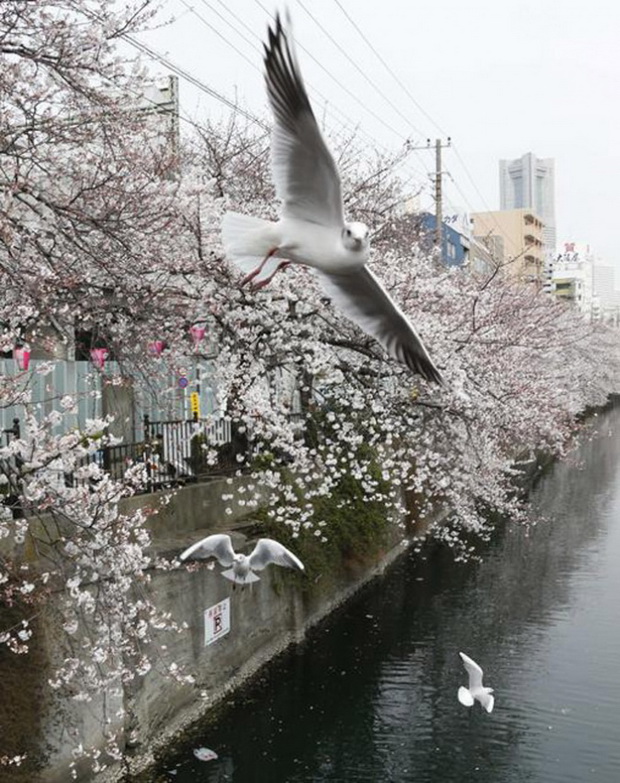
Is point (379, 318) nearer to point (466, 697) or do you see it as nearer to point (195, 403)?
point (466, 697)

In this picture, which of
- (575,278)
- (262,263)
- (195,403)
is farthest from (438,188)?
(575,278)

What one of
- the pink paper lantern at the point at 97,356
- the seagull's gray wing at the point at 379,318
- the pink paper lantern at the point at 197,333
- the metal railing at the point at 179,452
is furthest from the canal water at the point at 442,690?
the seagull's gray wing at the point at 379,318

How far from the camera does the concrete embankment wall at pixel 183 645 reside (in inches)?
319

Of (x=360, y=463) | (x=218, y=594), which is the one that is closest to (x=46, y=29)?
(x=218, y=594)

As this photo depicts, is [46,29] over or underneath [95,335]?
over

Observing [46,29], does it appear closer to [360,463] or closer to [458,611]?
[360,463]

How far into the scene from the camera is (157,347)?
10.9 meters

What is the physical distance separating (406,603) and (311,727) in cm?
532

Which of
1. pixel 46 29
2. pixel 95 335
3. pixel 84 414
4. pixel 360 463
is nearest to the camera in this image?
pixel 46 29

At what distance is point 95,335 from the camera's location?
9.88m

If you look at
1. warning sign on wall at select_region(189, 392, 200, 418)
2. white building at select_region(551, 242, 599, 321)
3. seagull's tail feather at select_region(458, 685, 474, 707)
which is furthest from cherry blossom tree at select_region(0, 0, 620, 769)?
white building at select_region(551, 242, 599, 321)

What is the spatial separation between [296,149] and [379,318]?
1.54 metres

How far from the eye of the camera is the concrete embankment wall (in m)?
8.10

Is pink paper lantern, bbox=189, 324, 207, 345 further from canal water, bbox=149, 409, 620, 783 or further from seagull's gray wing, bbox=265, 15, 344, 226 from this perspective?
seagull's gray wing, bbox=265, 15, 344, 226
